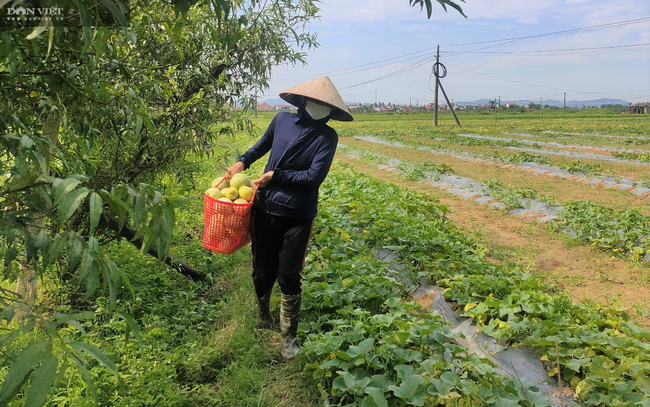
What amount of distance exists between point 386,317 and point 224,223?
127 centimetres

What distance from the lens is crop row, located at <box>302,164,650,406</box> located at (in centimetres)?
251

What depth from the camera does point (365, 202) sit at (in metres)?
6.60

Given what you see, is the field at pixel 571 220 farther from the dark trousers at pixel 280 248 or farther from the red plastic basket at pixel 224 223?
the red plastic basket at pixel 224 223

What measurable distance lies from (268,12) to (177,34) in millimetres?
3133

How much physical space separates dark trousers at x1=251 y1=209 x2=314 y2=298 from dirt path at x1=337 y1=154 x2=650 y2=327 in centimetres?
267

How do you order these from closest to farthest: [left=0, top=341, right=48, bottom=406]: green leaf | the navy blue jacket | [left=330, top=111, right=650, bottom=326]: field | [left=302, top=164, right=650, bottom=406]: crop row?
[left=0, top=341, right=48, bottom=406]: green leaf, [left=302, top=164, right=650, bottom=406]: crop row, the navy blue jacket, [left=330, top=111, right=650, bottom=326]: field

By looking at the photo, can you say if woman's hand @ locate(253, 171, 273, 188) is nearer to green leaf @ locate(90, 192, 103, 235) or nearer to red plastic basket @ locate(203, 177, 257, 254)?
red plastic basket @ locate(203, 177, 257, 254)

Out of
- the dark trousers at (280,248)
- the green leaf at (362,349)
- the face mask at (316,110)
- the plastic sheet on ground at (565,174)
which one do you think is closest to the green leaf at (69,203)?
the green leaf at (362,349)

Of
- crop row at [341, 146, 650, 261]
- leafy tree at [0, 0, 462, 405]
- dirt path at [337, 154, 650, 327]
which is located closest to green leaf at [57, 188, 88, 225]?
leafy tree at [0, 0, 462, 405]

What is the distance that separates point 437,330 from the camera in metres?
2.92

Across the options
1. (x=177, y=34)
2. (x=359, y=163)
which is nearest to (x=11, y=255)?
(x=177, y=34)

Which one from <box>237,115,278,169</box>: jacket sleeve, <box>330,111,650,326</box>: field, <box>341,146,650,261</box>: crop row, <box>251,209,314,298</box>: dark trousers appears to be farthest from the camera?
<box>341,146,650,261</box>: crop row

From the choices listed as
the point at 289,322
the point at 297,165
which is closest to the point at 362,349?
the point at 289,322

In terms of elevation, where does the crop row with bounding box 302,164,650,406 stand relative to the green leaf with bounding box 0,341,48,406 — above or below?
below
